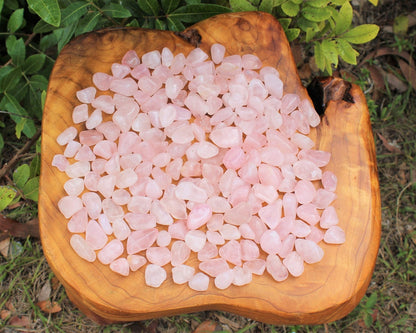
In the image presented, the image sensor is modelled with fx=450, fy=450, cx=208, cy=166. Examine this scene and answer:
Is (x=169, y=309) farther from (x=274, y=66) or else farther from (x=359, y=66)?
(x=359, y=66)

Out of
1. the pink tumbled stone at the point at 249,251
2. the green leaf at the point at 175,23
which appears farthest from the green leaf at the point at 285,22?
the pink tumbled stone at the point at 249,251

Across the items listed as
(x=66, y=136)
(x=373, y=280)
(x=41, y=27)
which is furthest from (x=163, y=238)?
(x=373, y=280)

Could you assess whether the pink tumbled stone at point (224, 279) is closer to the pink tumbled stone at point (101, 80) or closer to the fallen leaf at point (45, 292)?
the pink tumbled stone at point (101, 80)

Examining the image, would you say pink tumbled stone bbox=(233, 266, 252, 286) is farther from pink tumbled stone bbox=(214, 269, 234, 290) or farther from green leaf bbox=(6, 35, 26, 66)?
green leaf bbox=(6, 35, 26, 66)

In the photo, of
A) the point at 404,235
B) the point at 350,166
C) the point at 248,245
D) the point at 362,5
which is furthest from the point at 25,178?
the point at 362,5

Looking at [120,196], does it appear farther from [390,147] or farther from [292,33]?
[390,147]

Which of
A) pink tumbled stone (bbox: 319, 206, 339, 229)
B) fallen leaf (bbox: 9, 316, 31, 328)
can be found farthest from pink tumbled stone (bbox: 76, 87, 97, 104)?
fallen leaf (bbox: 9, 316, 31, 328)
